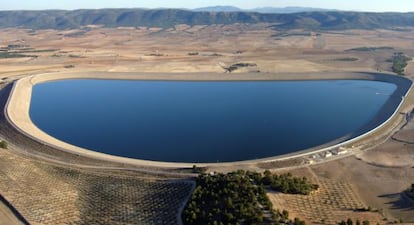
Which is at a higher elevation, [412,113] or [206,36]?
[412,113]

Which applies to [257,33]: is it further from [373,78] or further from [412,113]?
[412,113]

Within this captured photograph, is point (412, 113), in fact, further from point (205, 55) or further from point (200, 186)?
point (205, 55)

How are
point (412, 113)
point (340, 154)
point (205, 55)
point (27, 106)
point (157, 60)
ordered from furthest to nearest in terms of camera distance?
point (205, 55) < point (157, 60) < point (27, 106) < point (412, 113) < point (340, 154)

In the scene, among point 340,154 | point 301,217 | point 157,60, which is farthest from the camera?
point 157,60

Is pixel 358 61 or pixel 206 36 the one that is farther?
pixel 206 36

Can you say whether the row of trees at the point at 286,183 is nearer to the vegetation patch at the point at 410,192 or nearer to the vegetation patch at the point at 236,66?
the vegetation patch at the point at 410,192

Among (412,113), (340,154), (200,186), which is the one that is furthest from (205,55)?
(200,186)
